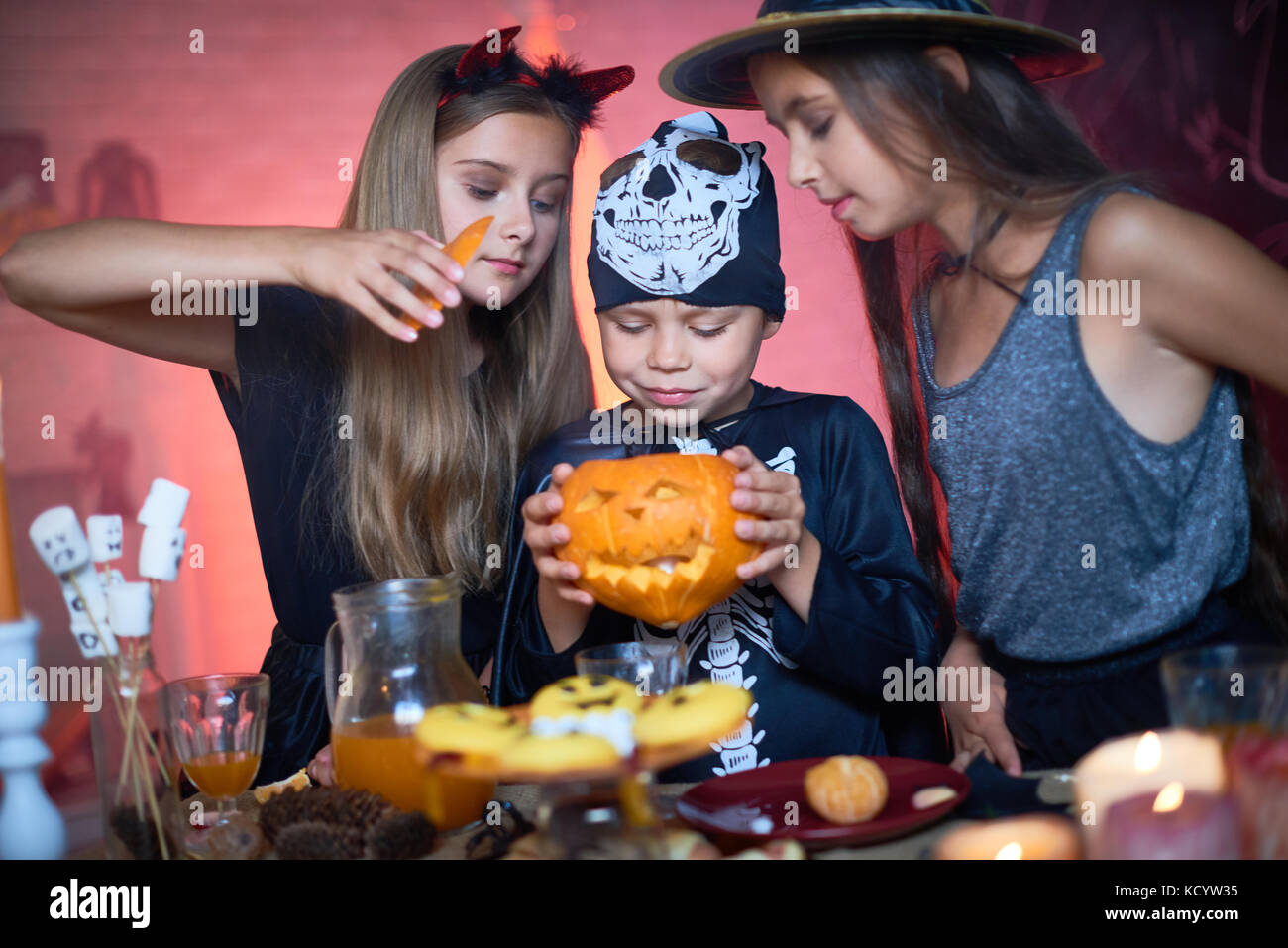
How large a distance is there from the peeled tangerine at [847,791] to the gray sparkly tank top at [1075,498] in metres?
0.60

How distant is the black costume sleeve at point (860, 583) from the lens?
5.39ft

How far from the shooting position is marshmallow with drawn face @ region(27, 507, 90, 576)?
1.12 metres

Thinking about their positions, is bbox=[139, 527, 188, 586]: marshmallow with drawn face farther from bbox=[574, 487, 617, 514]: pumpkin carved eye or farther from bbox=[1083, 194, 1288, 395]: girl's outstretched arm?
bbox=[1083, 194, 1288, 395]: girl's outstretched arm

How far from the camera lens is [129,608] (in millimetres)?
1146

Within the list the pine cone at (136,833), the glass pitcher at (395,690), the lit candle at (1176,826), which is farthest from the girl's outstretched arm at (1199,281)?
the pine cone at (136,833)

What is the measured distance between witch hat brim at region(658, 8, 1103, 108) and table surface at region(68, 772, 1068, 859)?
1.08 m

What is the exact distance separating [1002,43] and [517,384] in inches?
42.7

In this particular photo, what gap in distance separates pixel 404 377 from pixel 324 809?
1049 mm

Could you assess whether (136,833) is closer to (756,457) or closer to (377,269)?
(377,269)

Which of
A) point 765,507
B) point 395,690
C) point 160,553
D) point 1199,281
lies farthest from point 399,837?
point 1199,281

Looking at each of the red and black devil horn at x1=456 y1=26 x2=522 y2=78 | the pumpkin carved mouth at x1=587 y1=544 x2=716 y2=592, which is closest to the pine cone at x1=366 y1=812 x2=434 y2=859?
the pumpkin carved mouth at x1=587 y1=544 x2=716 y2=592

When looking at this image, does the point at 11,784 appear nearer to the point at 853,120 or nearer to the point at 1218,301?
the point at 853,120

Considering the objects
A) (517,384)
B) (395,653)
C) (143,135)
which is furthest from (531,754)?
(143,135)

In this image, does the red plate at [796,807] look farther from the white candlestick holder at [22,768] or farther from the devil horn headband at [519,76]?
the devil horn headband at [519,76]
